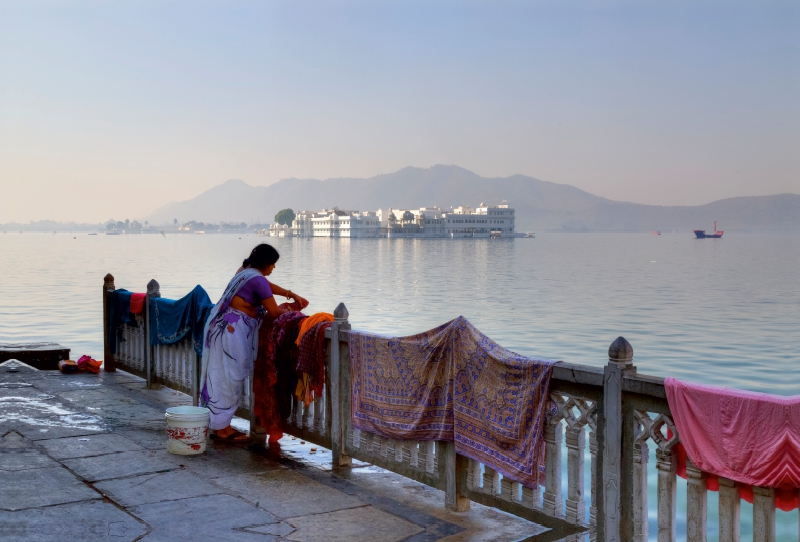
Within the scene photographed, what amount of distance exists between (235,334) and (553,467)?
10.9ft

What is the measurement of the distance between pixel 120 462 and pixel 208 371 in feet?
3.79

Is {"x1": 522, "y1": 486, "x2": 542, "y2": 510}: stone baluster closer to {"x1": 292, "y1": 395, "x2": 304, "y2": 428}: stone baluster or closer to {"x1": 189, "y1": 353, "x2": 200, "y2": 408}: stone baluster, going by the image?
{"x1": 292, "y1": 395, "x2": 304, "y2": 428}: stone baluster

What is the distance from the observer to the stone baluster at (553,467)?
16.3 feet

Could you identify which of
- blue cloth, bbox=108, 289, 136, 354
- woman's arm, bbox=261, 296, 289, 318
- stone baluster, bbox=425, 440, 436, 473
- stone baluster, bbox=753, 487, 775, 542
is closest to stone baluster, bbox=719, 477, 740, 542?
stone baluster, bbox=753, 487, 775, 542

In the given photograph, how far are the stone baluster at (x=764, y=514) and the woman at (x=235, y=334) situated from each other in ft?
14.3

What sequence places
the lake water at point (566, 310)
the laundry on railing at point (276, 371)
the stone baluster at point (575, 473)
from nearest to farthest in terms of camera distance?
the stone baluster at point (575, 473) < the laundry on railing at point (276, 371) < the lake water at point (566, 310)

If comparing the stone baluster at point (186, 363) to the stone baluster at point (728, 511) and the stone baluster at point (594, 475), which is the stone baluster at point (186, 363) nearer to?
the stone baluster at point (594, 475)

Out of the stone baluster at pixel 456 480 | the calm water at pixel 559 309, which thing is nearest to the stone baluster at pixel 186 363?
the stone baluster at pixel 456 480

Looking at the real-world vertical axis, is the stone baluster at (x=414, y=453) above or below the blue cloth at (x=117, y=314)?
below

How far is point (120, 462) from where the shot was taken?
6.59m

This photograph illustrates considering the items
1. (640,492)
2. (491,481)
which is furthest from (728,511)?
(491,481)

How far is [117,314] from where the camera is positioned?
36.6 ft

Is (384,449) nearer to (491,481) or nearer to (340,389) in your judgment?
(340,389)

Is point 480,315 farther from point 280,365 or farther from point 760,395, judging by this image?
point 760,395
